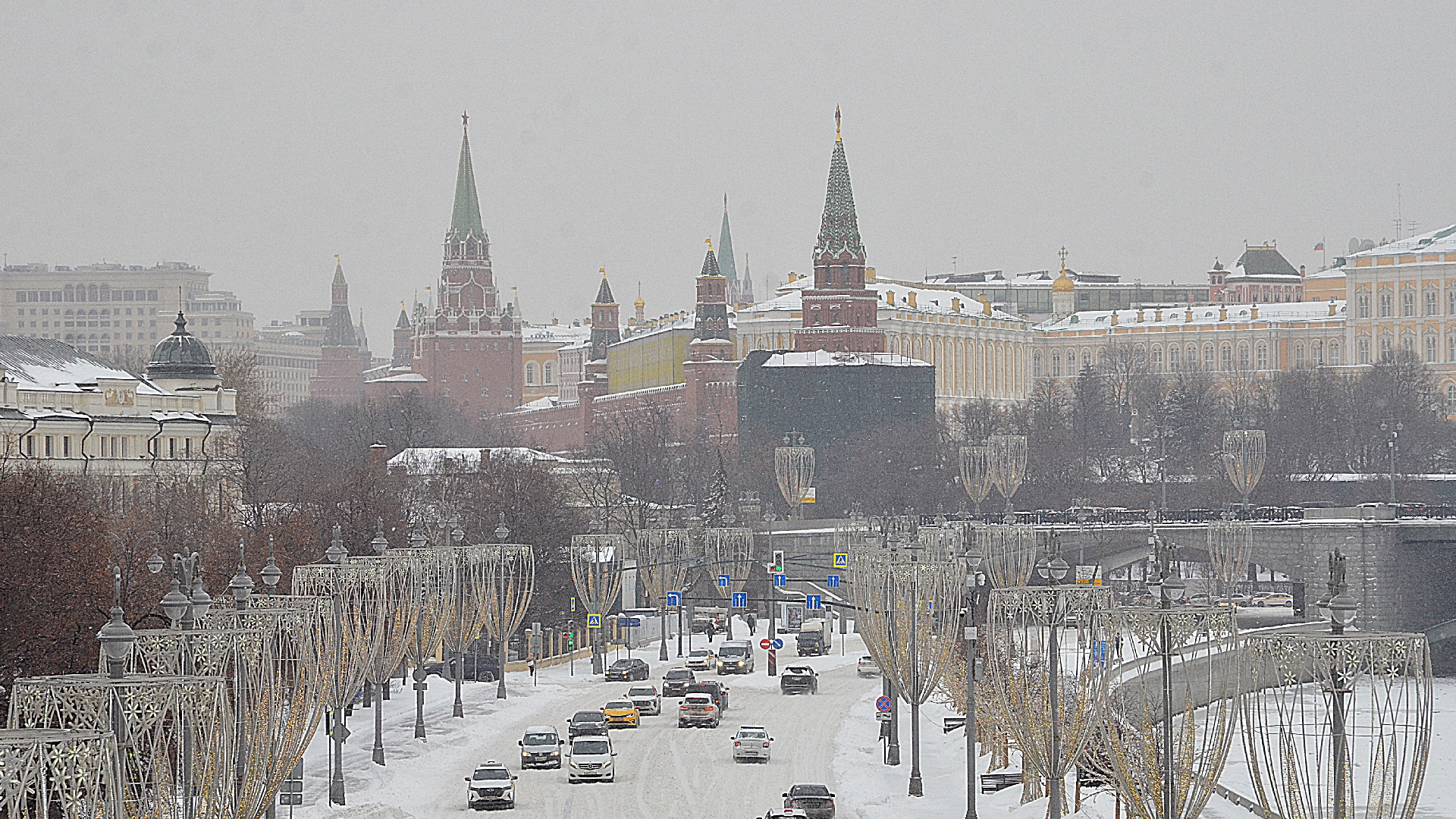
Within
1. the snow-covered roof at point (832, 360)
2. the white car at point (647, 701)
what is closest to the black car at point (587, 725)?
the white car at point (647, 701)

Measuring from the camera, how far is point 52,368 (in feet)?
294

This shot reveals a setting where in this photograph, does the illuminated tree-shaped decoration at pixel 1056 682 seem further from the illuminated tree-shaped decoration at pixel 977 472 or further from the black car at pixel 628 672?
the illuminated tree-shaped decoration at pixel 977 472

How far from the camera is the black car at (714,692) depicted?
59.9 metres

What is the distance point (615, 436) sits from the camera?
498ft

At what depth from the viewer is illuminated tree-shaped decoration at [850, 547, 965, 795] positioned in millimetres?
46281

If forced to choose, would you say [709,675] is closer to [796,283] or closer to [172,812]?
[172,812]

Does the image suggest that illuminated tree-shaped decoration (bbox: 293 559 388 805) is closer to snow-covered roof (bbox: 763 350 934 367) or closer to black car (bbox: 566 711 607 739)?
black car (bbox: 566 711 607 739)

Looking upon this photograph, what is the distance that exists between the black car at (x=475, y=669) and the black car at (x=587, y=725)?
13080 mm

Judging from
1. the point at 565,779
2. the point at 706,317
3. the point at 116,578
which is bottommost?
the point at 565,779

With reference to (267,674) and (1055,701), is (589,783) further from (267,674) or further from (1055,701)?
(267,674)

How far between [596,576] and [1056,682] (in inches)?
1549

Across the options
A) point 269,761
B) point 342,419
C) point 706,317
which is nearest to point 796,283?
point 706,317

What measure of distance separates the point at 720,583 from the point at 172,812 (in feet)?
191

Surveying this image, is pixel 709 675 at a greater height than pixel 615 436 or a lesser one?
lesser
